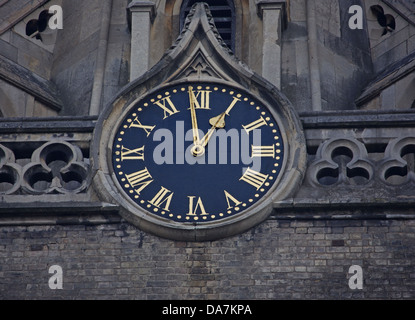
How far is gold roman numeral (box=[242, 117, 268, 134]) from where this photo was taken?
115 feet

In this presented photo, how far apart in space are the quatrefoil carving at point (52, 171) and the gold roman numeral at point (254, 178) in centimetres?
198

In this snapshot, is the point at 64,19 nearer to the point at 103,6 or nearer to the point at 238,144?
the point at 103,6

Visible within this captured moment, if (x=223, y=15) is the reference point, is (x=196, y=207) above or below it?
below

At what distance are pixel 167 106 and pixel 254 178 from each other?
155 centimetres

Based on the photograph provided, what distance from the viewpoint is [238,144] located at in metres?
34.9

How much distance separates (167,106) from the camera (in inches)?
1393

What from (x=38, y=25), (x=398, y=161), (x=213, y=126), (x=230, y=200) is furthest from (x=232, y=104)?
(x=38, y=25)

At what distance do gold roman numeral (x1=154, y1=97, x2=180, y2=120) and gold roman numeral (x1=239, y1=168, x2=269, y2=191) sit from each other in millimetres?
1301

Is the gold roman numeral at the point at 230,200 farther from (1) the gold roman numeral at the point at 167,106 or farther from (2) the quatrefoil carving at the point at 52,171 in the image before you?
(2) the quatrefoil carving at the point at 52,171

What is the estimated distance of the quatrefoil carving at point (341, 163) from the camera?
3472 cm

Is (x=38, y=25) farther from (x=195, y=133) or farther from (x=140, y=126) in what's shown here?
(x=195, y=133)

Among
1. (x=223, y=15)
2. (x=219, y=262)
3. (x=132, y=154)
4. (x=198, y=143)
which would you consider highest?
(x=223, y=15)

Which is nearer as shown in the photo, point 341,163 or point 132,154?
point 341,163
